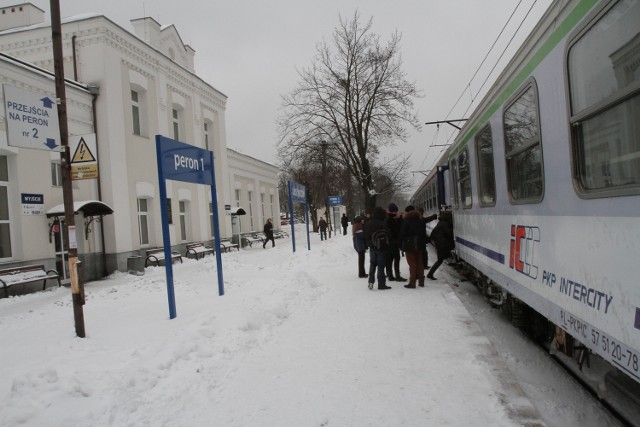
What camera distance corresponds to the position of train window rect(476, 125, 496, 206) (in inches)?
226

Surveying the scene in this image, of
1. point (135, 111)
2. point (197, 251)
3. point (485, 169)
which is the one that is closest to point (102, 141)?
point (135, 111)

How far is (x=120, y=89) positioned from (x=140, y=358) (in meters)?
12.8

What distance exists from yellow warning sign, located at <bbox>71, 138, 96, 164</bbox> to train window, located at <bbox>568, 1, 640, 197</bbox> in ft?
18.0

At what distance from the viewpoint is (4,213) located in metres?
11.3

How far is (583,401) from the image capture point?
3932 millimetres

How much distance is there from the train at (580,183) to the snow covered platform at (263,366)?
84 cm

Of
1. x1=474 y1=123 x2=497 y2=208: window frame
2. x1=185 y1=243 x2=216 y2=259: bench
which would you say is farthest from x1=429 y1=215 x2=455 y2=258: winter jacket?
x1=185 y1=243 x2=216 y2=259: bench

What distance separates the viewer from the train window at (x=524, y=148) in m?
3.90

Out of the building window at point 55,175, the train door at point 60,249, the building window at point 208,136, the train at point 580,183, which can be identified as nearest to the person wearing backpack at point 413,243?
the train at point 580,183

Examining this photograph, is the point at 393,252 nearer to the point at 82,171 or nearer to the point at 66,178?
the point at 82,171

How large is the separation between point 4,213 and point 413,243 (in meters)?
10.2

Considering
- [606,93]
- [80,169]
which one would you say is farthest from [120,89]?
[606,93]

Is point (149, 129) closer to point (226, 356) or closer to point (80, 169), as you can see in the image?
point (80, 169)

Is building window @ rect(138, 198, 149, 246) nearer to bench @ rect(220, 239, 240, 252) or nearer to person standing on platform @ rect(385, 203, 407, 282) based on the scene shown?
bench @ rect(220, 239, 240, 252)
